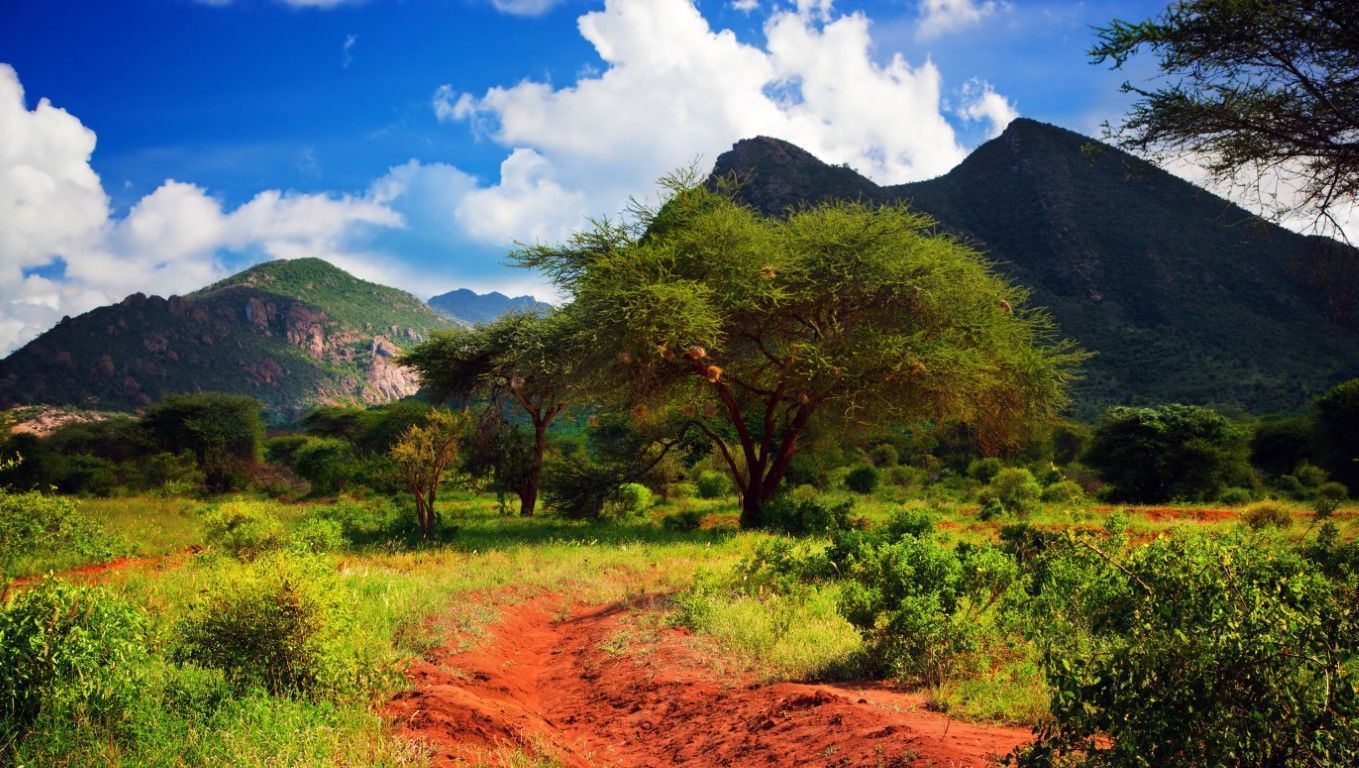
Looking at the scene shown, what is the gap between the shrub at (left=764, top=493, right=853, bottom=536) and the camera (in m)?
17.7

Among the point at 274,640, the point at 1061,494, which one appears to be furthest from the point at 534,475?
the point at 274,640

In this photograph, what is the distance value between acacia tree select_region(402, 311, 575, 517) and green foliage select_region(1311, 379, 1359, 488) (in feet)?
92.6

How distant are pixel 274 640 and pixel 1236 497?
28003mm

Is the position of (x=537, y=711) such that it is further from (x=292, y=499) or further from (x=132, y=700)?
(x=292, y=499)

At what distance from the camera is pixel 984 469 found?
31297mm

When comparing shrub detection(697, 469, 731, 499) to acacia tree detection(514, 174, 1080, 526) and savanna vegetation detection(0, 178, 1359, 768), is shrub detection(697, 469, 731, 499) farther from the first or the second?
acacia tree detection(514, 174, 1080, 526)

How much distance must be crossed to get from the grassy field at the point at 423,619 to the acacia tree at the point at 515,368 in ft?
14.0

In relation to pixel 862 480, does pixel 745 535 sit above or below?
below

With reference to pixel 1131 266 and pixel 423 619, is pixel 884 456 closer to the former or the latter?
pixel 423 619

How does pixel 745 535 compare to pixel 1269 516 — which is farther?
pixel 745 535

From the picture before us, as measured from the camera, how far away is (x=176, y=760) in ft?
14.4

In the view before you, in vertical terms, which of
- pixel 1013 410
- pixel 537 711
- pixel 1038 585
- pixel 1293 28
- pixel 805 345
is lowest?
pixel 537 711

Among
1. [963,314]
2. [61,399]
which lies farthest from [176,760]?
[61,399]

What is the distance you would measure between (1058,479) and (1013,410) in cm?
1393
